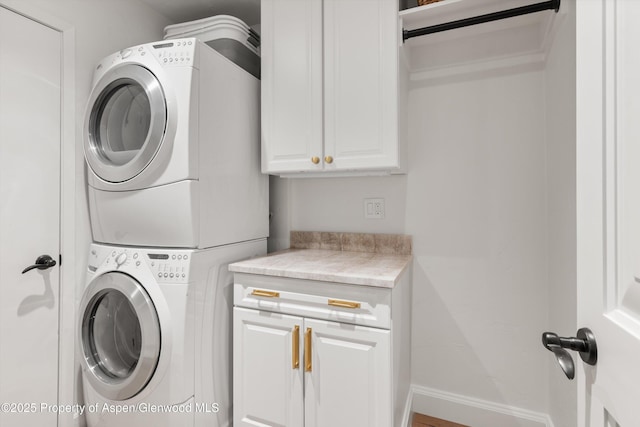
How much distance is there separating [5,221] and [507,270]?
2.46 meters

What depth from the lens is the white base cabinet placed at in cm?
130

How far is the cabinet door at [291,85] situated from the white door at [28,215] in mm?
1053

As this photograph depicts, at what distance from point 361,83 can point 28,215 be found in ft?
5.66

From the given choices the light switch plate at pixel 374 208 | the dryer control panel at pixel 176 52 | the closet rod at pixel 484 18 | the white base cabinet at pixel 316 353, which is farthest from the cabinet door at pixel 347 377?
the closet rod at pixel 484 18

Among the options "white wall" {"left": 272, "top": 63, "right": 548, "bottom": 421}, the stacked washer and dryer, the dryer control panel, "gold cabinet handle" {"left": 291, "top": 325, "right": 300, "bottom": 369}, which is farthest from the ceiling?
"gold cabinet handle" {"left": 291, "top": 325, "right": 300, "bottom": 369}

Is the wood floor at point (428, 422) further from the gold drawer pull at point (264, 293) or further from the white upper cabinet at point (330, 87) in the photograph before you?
the white upper cabinet at point (330, 87)

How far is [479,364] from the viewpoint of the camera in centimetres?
177

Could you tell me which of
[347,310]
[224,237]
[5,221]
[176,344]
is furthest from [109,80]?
[347,310]

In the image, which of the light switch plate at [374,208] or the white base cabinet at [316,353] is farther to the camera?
the light switch plate at [374,208]

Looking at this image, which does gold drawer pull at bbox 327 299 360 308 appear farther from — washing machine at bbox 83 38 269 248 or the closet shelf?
the closet shelf

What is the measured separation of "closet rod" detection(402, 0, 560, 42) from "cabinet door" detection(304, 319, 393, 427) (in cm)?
144
